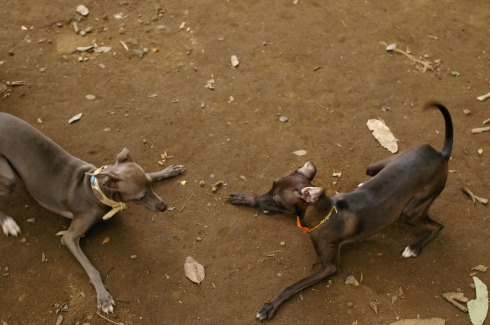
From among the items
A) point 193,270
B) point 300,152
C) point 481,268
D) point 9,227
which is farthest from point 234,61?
point 481,268

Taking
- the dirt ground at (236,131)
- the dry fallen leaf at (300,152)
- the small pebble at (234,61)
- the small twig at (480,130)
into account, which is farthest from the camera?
the small pebble at (234,61)

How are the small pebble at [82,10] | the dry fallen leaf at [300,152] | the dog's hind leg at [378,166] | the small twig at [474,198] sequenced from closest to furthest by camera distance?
the dog's hind leg at [378,166]
the small twig at [474,198]
the dry fallen leaf at [300,152]
the small pebble at [82,10]

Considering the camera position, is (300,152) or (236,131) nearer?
(300,152)

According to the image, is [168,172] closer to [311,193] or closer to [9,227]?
[9,227]

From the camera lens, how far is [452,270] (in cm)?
575

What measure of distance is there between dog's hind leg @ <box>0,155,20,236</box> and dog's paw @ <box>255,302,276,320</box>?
3.05m

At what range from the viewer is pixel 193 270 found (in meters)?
5.70

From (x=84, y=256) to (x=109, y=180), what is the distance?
3.52ft

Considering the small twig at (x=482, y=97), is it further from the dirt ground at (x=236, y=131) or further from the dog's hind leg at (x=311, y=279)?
the dog's hind leg at (x=311, y=279)

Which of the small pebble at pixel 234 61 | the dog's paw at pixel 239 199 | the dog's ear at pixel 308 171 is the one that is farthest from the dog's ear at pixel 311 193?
the small pebble at pixel 234 61

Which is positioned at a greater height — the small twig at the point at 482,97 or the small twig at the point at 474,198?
the small twig at the point at 482,97

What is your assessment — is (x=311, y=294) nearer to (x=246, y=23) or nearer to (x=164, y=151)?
(x=164, y=151)

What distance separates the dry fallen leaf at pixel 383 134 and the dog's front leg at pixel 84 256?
4013 mm

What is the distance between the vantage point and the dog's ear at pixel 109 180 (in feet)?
16.7
